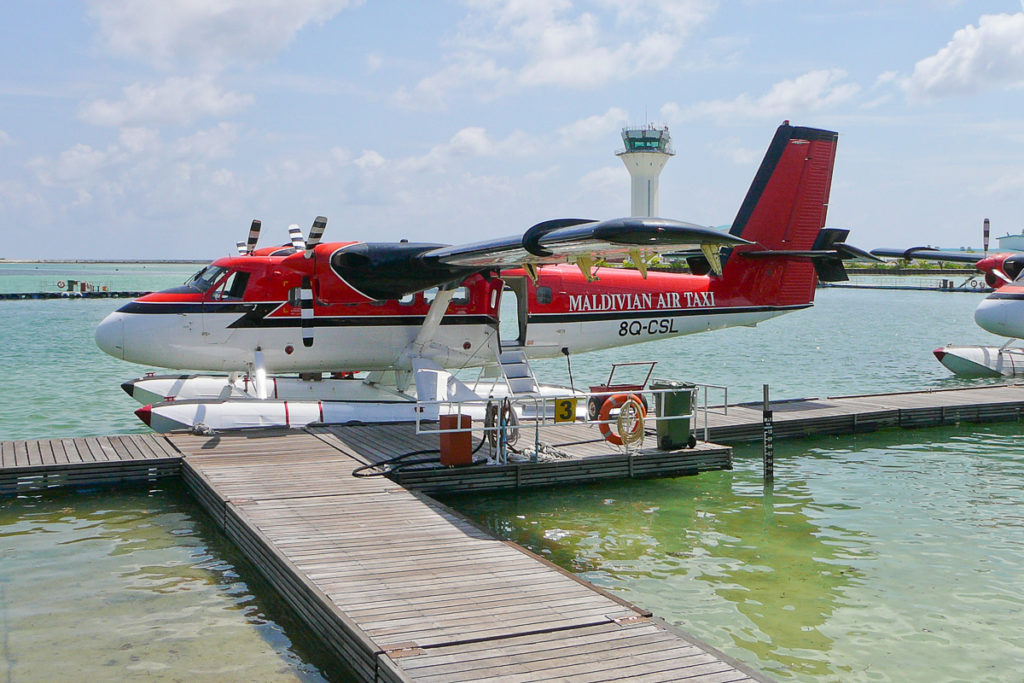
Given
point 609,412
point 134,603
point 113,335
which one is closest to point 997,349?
point 609,412

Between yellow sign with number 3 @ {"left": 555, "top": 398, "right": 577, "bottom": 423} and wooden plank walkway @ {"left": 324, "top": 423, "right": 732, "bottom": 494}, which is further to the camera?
yellow sign with number 3 @ {"left": 555, "top": 398, "right": 577, "bottom": 423}

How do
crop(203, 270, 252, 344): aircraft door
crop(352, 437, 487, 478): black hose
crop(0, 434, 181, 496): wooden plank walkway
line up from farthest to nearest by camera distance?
crop(203, 270, 252, 344): aircraft door → crop(0, 434, 181, 496): wooden plank walkway → crop(352, 437, 487, 478): black hose

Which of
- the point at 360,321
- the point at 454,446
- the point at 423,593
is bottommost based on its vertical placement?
the point at 423,593

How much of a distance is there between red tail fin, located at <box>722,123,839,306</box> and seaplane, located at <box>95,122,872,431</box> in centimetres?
3

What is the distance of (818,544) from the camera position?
9.91 meters

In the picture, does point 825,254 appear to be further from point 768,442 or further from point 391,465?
point 391,465

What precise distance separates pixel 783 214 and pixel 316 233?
340 inches

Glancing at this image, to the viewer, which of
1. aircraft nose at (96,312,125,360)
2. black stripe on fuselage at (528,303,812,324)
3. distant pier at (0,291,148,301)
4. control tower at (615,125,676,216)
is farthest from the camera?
control tower at (615,125,676,216)

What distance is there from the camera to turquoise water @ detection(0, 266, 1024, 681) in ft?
23.9

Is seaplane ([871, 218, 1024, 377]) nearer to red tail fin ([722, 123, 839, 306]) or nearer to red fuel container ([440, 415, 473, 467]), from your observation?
red tail fin ([722, 123, 839, 306])

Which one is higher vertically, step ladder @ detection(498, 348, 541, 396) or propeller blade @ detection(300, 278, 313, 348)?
propeller blade @ detection(300, 278, 313, 348)

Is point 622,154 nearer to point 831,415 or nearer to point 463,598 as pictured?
point 831,415

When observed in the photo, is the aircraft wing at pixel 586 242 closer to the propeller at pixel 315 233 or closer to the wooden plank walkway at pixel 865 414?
the propeller at pixel 315 233

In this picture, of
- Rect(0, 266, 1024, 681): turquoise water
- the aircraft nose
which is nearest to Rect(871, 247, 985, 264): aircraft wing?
Rect(0, 266, 1024, 681): turquoise water
